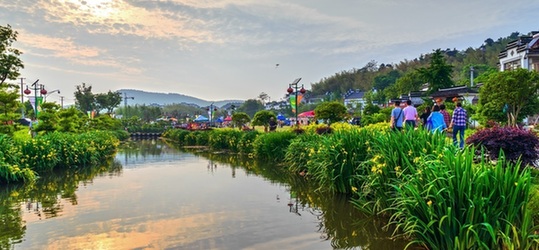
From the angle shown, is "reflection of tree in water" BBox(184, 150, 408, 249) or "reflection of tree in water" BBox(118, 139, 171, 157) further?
"reflection of tree in water" BBox(118, 139, 171, 157)

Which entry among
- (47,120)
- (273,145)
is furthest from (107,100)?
(273,145)

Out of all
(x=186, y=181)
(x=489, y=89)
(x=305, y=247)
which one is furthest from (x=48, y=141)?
(x=489, y=89)

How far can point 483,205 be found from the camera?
3.95m

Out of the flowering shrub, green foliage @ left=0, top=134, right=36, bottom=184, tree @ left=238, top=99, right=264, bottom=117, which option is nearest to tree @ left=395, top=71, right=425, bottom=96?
the flowering shrub

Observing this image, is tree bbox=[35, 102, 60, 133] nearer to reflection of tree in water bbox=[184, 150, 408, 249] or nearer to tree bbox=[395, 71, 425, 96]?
reflection of tree in water bbox=[184, 150, 408, 249]

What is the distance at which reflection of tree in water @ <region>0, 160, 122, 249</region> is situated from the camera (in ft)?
19.8

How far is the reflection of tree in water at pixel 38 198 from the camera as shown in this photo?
238 inches

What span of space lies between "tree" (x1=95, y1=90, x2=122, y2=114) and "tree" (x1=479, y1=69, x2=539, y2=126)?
51.1 m

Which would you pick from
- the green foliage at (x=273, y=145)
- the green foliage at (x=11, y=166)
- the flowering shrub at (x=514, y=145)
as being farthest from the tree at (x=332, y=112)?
the green foliage at (x=11, y=166)

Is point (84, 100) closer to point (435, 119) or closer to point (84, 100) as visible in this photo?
point (84, 100)

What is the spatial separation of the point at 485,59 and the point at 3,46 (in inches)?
2641

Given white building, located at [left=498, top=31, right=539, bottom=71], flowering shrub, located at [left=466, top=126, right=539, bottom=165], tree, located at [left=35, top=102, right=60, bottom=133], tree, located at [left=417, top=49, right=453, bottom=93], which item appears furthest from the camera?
tree, located at [left=417, top=49, right=453, bottom=93]

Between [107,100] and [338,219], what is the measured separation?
5555cm

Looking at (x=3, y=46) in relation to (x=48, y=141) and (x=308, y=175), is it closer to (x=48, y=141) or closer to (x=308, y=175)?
(x=48, y=141)
